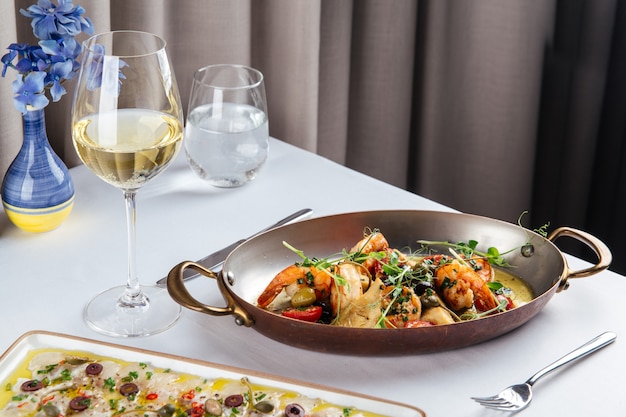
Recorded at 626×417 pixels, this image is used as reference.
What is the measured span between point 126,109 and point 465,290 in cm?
47

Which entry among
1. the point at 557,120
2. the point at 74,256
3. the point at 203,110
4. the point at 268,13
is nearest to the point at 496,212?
the point at 557,120

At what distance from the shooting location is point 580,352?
3.31 feet

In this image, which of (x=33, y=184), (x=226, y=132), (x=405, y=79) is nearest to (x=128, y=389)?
(x=33, y=184)

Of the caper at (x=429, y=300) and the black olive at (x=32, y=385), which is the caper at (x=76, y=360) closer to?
the black olive at (x=32, y=385)

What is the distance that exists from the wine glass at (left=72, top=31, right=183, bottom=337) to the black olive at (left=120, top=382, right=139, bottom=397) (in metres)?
0.25

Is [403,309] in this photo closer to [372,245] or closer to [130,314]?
[372,245]

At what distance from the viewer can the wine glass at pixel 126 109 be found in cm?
95

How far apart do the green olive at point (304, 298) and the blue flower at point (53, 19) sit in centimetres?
49

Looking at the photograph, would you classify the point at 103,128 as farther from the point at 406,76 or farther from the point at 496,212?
the point at 496,212

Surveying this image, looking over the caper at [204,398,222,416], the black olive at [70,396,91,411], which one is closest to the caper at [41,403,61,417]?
the black olive at [70,396,91,411]

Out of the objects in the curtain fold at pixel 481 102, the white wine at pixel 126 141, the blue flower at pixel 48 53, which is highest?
the blue flower at pixel 48 53

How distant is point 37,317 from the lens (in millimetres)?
1086

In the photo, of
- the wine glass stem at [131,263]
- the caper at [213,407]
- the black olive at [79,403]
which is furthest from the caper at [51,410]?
the wine glass stem at [131,263]

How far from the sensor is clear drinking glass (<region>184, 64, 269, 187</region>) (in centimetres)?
142
